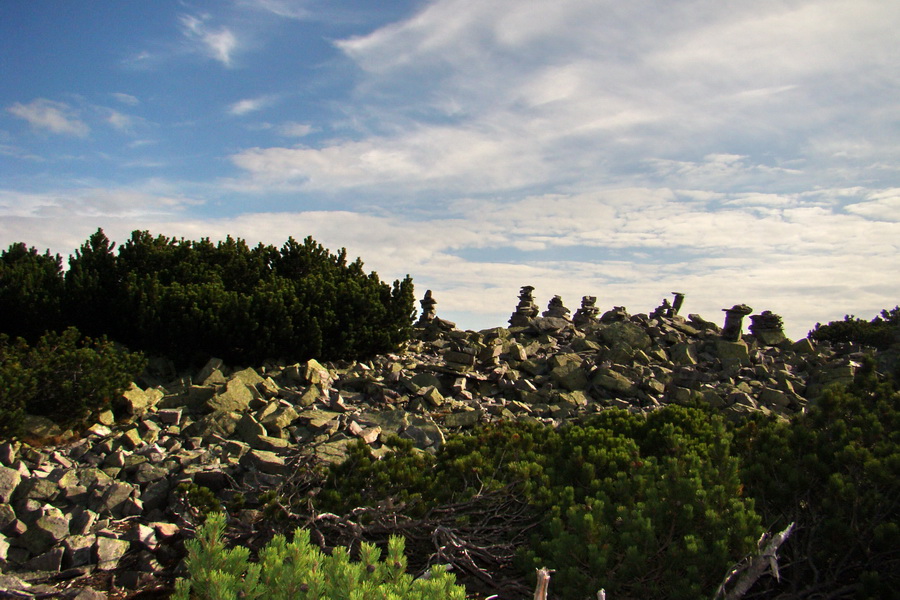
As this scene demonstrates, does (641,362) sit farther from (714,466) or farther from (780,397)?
(714,466)

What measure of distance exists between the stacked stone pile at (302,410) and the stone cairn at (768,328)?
0.75 meters

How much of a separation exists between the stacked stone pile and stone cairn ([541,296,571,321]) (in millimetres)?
2164

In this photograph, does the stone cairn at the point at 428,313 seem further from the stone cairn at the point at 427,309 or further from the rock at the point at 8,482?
the rock at the point at 8,482

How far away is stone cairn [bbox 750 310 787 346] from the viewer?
1966 cm

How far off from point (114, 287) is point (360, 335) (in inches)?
256

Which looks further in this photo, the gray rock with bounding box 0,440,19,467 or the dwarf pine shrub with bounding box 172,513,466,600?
the gray rock with bounding box 0,440,19,467

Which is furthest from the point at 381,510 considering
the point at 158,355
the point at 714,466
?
the point at 158,355

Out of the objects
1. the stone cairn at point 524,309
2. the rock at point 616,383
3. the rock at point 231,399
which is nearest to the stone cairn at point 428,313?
the stone cairn at point 524,309

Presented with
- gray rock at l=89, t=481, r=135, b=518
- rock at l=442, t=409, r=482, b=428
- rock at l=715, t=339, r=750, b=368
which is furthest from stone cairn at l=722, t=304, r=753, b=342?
gray rock at l=89, t=481, r=135, b=518

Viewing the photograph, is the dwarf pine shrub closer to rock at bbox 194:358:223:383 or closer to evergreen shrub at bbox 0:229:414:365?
rock at bbox 194:358:223:383

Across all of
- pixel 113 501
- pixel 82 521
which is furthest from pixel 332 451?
pixel 82 521

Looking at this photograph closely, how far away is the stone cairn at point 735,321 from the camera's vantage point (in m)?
18.1

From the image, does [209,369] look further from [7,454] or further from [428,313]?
[428,313]

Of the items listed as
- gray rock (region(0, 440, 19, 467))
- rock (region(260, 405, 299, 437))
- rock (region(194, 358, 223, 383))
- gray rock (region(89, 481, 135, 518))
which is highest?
rock (region(194, 358, 223, 383))
